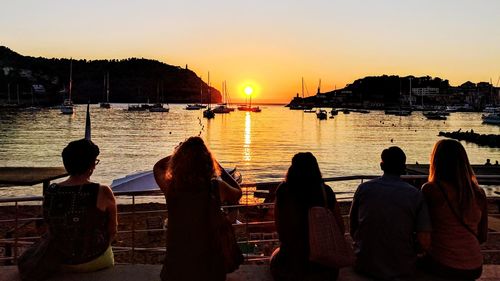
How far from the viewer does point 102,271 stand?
5016mm

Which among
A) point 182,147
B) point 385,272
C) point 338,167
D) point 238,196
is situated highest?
point 182,147

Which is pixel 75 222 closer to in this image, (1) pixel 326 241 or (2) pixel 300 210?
(2) pixel 300 210

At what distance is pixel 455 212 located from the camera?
15.3 feet

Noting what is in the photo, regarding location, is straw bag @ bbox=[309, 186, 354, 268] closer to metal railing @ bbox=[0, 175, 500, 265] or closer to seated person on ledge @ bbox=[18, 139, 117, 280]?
metal railing @ bbox=[0, 175, 500, 265]

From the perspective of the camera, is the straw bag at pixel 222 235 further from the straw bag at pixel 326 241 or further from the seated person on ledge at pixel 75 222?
the seated person on ledge at pixel 75 222

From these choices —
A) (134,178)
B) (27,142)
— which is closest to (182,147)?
(134,178)

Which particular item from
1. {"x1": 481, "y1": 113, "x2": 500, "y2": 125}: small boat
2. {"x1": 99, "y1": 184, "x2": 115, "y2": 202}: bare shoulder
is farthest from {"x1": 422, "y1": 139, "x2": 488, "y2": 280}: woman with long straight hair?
{"x1": 481, "y1": 113, "x2": 500, "y2": 125}: small boat

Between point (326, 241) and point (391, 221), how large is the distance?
712 mm

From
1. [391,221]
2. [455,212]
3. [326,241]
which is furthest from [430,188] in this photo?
[326,241]

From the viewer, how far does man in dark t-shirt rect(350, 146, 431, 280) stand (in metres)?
4.71

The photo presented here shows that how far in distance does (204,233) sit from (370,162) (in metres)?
55.0

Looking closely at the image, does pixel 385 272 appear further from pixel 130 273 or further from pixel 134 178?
pixel 134 178

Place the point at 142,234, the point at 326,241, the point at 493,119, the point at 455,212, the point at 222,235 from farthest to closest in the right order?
the point at 493,119 → the point at 142,234 → the point at 455,212 → the point at 222,235 → the point at 326,241

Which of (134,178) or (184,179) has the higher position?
(184,179)
